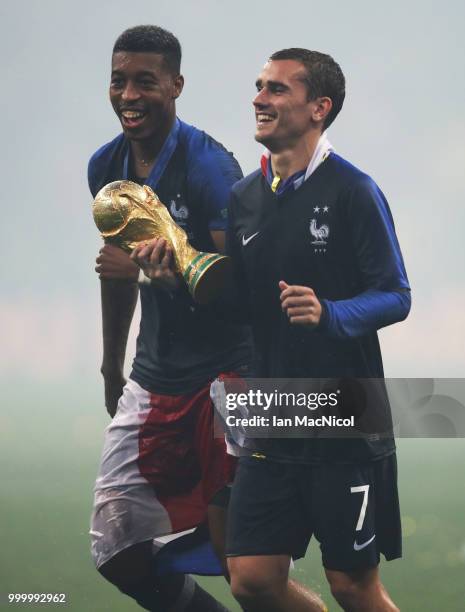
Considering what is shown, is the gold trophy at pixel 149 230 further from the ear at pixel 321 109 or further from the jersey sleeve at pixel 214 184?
the ear at pixel 321 109

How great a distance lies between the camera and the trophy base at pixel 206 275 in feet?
18.7

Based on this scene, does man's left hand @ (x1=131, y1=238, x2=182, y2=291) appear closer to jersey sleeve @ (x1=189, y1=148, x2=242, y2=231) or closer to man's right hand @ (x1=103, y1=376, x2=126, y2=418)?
jersey sleeve @ (x1=189, y1=148, x2=242, y2=231)

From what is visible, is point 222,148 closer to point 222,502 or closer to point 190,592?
point 222,502

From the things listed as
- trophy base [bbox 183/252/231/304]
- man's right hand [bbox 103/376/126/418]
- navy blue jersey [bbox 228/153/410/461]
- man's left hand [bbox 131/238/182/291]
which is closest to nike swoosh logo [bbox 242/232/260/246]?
navy blue jersey [bbox 228/153/410/461]

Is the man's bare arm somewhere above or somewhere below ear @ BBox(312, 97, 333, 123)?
below

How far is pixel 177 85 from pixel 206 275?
102 cm

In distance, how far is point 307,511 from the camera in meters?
5.52

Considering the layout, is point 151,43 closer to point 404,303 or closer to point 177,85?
point 177,85

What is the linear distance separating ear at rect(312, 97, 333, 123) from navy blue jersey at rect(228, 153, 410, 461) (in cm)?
17

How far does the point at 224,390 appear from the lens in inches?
238

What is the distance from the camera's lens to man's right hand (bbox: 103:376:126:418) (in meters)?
6.87

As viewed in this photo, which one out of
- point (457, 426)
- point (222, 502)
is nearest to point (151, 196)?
point (222, 502)

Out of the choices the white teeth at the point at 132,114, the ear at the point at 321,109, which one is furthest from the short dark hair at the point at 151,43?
the ear at the point at 321,109

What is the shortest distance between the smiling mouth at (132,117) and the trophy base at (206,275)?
75cm
